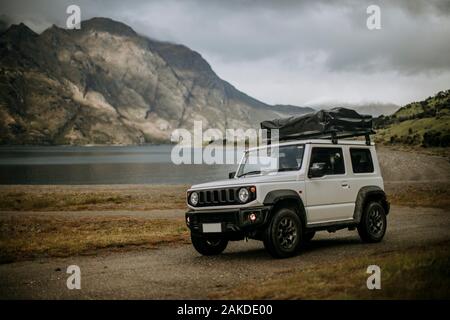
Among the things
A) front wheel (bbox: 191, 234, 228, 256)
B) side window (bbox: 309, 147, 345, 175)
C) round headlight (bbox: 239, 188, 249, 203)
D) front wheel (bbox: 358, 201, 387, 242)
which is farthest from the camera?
front wheel (bbox: 358, 201, 387, 242)

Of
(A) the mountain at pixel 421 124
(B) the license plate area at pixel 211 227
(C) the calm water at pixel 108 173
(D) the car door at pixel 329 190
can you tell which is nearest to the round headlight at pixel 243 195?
(B) the license plate area at pixel 211 227

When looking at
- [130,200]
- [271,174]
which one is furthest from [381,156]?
[271,174]

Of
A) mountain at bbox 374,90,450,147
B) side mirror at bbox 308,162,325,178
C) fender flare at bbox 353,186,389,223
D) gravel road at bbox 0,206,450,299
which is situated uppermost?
Result: mountain at bbox 374,90,450,147

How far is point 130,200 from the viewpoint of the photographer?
30891mm

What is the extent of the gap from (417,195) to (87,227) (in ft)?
63.1

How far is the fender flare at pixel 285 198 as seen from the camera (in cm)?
901

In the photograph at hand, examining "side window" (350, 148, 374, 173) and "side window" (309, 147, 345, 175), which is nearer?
"side window" (309, 147, 345, 175)

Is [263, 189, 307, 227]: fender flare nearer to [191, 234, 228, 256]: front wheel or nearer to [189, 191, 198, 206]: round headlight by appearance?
[189, 191, 198, 206]: round headlight

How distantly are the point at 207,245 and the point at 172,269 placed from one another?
5.56 feet

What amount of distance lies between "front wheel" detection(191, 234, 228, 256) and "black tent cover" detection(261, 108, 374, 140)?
290 centimetres

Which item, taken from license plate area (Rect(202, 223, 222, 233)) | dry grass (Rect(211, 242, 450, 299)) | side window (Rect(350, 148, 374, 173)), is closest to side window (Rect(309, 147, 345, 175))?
side window (Rect(350, 148, 374, 173))

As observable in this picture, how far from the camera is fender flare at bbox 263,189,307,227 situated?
29.6 feet

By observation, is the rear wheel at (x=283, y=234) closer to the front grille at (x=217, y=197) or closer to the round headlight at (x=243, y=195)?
the round headlight at (x=243, y=195)
